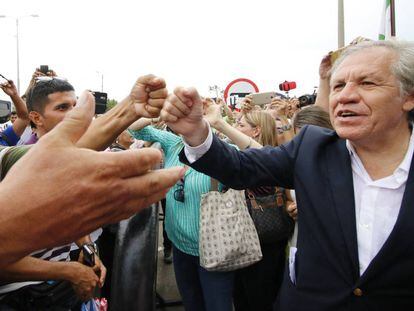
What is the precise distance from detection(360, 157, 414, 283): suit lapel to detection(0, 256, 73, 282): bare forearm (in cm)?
131

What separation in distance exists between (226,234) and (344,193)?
1.07 metres

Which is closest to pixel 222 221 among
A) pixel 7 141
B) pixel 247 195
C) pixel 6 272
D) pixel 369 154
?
pixel 247 195

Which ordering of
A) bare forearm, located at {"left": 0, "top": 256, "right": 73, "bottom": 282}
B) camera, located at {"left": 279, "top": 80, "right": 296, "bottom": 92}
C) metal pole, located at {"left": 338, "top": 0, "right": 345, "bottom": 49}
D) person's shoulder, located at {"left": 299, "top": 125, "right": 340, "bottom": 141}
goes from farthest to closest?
metal pole, located at {"left": 338, "top": 0, "right": 345, "bottom": 49}, camera, located at {"left": 279, "top": 80, "right": 296, "bottom": 92}, person's shoulder, located at {"left": 299, "top": 125, "right": 340, "bottom": 141}, bare forearm, located at {"left": 0, "top": 256, "right": 73, "bottom": 282}

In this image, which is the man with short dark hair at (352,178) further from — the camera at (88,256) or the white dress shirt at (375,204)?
the camera at (88,256)

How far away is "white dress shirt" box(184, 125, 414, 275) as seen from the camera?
4.83ft

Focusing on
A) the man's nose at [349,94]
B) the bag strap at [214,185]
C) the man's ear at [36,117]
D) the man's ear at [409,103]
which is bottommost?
the bag strap at [214,185]

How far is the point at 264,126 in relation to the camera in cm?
324

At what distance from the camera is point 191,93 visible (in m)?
1.46

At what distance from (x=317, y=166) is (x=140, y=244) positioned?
4.09 feet

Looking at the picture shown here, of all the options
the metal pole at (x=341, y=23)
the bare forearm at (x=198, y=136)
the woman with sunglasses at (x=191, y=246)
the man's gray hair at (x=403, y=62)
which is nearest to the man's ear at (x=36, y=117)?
the woman with sunglasses at (x=191, y=246)

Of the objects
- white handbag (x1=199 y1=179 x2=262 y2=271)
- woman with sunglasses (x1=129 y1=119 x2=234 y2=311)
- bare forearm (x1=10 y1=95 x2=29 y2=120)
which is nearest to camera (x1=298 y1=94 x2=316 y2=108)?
woman with sunglasses (x1=129 y1=119 x2=234 y2=311)

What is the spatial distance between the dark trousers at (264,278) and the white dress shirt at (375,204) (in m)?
1.38

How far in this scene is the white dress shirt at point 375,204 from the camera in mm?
1471

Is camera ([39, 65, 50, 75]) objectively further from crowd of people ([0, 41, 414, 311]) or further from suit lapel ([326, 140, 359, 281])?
suit lapel ([326, 140, 359, 281])
